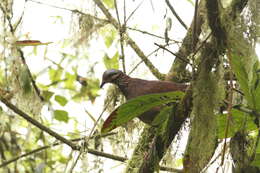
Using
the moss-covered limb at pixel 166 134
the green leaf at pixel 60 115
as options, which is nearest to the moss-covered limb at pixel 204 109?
the moss-covered limb at pixel 166 134

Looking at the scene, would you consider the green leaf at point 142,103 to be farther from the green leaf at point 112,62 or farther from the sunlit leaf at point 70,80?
the sunlit leaf at point 70,80

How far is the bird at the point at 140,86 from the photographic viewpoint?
8.45 feet

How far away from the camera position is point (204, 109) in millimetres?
1498

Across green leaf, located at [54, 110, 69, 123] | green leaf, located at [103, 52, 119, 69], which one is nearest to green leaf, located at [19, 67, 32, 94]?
green leaf, located at [54, 110, 69, 123]

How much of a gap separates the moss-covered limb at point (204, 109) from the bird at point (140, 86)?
1.04 meters

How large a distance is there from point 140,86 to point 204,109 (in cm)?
144

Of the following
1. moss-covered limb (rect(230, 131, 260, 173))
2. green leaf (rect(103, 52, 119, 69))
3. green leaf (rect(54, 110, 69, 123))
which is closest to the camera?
moss-covered limb (rect(230, 131, 260, 173))

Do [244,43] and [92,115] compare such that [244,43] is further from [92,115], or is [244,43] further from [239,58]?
[92,115]

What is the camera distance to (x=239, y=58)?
4.78ft

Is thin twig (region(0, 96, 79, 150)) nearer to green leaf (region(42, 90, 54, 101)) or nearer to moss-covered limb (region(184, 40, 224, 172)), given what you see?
green leaf (region(42, 90, 54, 101))

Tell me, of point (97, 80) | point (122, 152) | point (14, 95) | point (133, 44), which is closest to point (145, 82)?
point (133, 44)

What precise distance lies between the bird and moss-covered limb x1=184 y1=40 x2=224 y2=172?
3.42ft

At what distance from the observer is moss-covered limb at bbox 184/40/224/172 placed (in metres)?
1.46

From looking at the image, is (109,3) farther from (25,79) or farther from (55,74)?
(55,74)
